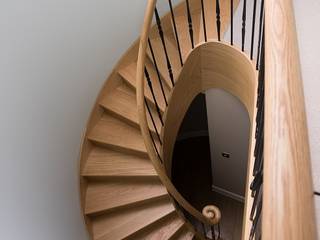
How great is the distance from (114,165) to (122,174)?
0.18 metres

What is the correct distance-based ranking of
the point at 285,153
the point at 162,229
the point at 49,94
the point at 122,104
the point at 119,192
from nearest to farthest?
the point at 285,153 → the point at 49,94 → the point at 162,229 → the point at 119,192 → the point at 122,104

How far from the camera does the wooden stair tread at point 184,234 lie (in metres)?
3.34

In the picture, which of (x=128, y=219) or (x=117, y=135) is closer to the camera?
(x=128, y=219)

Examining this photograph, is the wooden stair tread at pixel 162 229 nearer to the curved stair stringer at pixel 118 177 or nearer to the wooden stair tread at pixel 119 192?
the curved stair stringer at pixel 118 177

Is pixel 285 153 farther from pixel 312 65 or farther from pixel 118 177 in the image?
pixel 118 177

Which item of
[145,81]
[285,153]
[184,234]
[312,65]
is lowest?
[184,234]

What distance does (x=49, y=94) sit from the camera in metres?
2.79

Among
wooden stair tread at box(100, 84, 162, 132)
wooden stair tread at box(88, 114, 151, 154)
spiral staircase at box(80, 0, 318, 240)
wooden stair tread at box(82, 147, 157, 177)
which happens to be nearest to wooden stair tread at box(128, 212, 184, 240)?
spiral staircase at box(80, 0, 318, 240)

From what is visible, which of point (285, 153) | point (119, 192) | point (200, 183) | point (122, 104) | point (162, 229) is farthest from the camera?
point (200, 183)

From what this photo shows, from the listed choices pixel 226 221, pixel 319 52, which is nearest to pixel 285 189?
pixel 319 52

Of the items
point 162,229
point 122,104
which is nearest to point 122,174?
point 162,229

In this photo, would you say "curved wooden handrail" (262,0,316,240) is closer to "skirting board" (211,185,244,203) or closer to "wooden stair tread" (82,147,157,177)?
"wooden stair tread" (82,147,157,177)

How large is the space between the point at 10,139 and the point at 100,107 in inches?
61.0

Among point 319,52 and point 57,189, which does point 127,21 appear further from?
point 319,52
